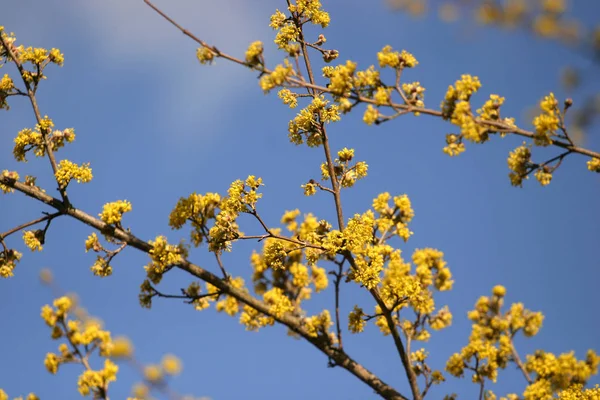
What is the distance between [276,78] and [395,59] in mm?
1123

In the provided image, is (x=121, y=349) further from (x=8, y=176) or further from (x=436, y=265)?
(x=436, y=265)

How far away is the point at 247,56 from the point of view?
5051 millimetres

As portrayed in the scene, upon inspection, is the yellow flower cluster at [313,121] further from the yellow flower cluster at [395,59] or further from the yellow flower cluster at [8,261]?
the yellow flower cluster at [8,261]

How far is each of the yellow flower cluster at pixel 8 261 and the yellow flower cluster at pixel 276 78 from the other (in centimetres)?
407

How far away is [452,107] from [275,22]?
114 inches

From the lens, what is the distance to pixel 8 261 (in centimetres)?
701

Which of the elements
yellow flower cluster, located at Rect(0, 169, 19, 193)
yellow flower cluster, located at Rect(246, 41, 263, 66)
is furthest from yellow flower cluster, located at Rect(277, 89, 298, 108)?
yellow flower cluster, located at Rect(0, 169, 19, 193)

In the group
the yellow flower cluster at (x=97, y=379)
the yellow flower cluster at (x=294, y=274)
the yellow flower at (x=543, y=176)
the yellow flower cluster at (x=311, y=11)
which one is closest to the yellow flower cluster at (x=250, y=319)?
the yellow flower cluster at (x=294, y=274)

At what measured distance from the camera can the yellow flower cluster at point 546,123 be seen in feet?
15.1

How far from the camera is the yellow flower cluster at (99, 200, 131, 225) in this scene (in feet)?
21.7

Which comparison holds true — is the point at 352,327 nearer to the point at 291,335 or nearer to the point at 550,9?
the point at 291,335

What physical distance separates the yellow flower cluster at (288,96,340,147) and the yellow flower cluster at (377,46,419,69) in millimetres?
1558

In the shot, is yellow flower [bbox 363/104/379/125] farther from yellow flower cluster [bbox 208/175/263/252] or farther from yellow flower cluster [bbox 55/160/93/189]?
yellow flower cluster [bbox 55/160/93/189]

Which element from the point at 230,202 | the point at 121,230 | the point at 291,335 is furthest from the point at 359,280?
the point at 291,335
